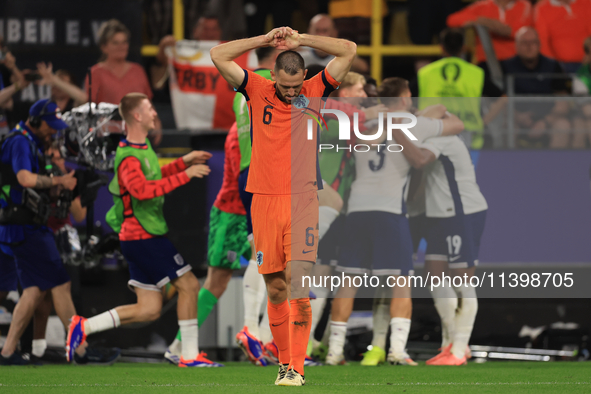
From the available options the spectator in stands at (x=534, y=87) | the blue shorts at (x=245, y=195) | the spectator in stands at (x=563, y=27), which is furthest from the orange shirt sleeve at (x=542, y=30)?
the blue shorts at (x=245, y=195)

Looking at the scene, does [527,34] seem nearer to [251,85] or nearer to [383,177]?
[383,177]

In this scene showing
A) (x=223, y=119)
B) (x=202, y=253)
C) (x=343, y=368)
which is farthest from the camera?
(x=223, y=119)

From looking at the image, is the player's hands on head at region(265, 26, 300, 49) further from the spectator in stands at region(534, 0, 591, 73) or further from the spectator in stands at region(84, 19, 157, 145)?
the spectator in stands at region(534, 0, 591, 73)

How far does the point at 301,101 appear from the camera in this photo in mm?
5105

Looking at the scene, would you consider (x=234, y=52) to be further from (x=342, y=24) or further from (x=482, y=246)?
(x=342, y=24)

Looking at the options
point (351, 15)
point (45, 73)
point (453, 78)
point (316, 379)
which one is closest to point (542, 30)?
point (453, 78)

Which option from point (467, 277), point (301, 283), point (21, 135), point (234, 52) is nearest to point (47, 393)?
point (301, 283)

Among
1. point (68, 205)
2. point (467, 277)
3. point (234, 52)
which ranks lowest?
point (467, 277)

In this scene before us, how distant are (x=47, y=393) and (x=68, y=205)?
2.53 m

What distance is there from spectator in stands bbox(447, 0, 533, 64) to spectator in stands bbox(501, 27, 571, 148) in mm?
394

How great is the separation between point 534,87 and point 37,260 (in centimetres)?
525

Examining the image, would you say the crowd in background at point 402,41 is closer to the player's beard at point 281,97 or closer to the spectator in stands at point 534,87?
the spectator in stands at point 534,87

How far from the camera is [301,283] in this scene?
16.4 feet

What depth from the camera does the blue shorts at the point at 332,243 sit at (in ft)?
21.8
